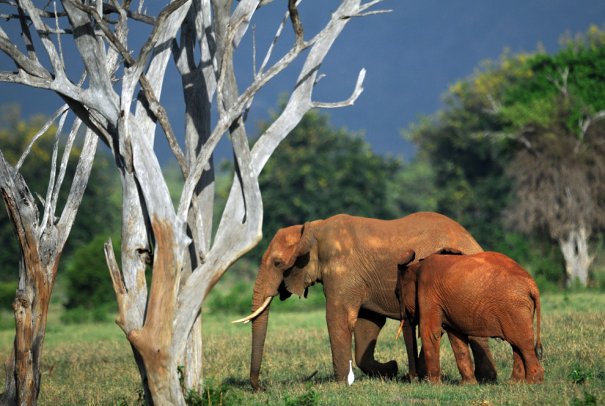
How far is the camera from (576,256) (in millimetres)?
35469

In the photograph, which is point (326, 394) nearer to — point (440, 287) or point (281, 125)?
point (440, 287)

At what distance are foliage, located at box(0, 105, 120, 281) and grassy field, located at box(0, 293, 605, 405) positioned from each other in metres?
26.3

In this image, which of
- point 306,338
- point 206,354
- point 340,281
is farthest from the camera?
point 306,338

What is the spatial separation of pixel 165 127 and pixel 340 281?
454 cm

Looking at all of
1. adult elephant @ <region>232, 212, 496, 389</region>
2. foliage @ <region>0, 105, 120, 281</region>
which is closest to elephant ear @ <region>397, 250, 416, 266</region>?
adult elephant @ <region>232, 212, 496, 389</region>

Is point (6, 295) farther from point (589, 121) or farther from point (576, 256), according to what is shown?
point (589, 121)

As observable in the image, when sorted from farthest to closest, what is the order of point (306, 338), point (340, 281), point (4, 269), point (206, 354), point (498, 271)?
point (4, 269)
point (306, 338)
point (206, 354)
point (340, 281)
point (498, 271)

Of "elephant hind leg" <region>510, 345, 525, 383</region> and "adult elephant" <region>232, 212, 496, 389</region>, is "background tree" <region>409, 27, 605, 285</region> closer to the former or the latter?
"adult elephant" <region>232, 212, 496, 389</region>

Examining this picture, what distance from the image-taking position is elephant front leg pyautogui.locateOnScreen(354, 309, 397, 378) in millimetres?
14562

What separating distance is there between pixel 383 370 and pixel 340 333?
92 cm

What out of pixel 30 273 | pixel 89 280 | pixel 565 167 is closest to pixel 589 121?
pixel 565 167

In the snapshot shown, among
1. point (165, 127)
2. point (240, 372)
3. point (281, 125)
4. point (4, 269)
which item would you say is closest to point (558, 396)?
point (281, 125)

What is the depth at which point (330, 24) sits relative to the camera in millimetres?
11070

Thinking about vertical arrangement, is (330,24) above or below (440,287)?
above
